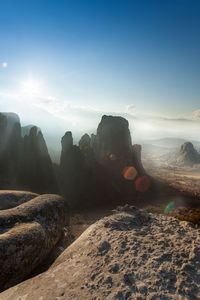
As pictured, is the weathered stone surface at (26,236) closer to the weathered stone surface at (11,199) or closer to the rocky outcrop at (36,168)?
the weathered stone surface at (11,199)

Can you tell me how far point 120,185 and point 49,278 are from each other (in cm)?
4517

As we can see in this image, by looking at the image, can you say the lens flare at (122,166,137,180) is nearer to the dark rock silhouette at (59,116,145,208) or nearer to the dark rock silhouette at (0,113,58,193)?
the dark rock silhouette at (59,116,145,208)

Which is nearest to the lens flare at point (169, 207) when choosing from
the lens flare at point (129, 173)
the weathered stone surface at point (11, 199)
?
the lens flare at point (129, 173)

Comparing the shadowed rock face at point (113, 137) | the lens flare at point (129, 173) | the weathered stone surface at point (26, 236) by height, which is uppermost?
the shadowed rock face at point (113, 137)

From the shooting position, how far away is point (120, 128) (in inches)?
2189

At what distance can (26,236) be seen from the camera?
6.86 metres

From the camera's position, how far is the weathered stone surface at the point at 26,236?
5.95 meters

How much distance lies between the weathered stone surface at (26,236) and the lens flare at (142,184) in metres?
42.8

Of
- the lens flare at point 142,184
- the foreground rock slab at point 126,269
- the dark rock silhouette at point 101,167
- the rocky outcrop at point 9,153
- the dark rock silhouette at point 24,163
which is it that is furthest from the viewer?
the lens flare at point 142,184

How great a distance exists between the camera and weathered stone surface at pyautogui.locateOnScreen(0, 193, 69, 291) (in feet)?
19.5

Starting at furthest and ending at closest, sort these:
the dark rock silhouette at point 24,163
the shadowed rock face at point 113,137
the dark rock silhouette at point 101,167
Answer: the shadowed rock face at point 113,137 < the dark rock silhouette at point 101,167 < the dark rock silhouette at point 24,163

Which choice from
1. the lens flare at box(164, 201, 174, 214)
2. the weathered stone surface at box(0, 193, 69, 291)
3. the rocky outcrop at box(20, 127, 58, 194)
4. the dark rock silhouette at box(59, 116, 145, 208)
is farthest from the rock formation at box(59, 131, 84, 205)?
the weathered stone surface at box(0, 193, 69, 291)

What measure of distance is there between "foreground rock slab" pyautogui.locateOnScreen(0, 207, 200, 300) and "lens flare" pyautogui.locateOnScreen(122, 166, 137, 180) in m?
44.9

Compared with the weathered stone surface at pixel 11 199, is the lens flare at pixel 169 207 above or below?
below
